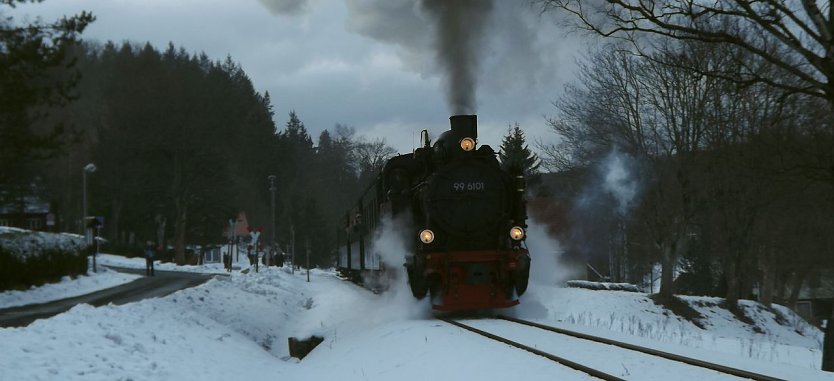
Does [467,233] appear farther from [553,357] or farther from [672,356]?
[672,356]

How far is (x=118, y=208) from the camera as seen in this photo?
58.4 metres

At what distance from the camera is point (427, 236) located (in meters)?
14.1

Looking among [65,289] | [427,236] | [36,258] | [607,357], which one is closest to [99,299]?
[36,258]

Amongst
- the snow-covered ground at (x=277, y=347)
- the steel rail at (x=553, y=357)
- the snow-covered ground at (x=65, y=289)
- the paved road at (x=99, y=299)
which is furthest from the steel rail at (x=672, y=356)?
the snow-covered ground at (x=65, y=289)

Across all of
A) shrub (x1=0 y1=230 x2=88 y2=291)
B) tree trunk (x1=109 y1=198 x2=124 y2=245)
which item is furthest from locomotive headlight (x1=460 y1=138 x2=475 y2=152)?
tree trunk (x1=109 y1=198 x2=124 y2=245)

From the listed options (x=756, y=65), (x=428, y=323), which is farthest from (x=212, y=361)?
(x=756, y=65)

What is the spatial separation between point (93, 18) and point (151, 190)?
30.2 metres

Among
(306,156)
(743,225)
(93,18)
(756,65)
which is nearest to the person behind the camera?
(93,18)

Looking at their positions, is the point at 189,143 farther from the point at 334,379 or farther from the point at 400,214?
the point at 334,379

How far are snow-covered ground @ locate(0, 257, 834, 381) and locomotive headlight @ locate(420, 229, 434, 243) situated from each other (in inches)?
58.3

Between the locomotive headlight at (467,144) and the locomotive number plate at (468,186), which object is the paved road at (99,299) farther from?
the locomotive headlight at (467,144)

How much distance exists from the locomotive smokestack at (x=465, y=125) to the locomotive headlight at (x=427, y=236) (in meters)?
2.00

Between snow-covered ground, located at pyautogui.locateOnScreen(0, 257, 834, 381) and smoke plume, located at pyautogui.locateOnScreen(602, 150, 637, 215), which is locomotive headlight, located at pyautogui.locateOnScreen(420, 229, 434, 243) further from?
smoke plume, located at pyautogui.locateOnScreen(602, 150, 637, 215)

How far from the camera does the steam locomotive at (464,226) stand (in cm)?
1430
